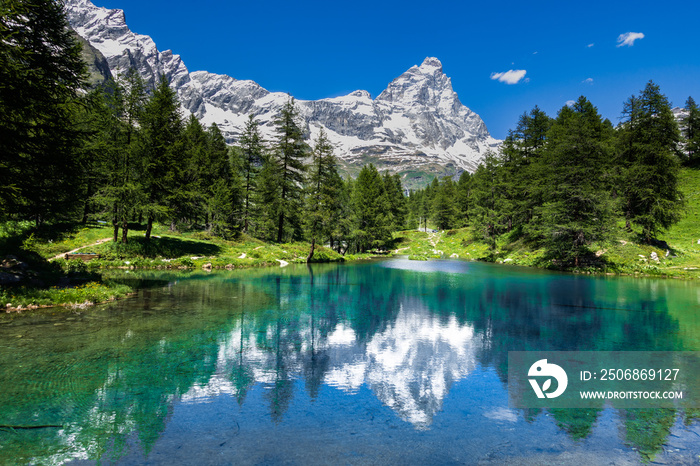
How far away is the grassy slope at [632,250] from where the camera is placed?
108 ft

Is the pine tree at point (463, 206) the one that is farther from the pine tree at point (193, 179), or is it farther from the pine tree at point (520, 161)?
the pine tree at point (193, 179)

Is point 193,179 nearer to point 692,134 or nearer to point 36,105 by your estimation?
point 36,105

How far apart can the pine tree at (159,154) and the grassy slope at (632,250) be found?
3580 cm

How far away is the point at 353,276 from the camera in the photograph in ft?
97.7

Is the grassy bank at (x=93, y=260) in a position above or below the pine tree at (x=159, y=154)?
below

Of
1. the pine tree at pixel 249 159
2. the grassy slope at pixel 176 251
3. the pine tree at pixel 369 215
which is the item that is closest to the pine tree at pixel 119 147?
the grassy slope at pixel 176 251

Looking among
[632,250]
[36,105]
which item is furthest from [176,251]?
[632,250]

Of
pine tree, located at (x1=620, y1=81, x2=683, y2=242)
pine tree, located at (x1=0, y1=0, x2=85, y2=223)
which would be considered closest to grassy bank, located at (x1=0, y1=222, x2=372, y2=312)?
pine tree, located at (x1=0, y1=0, x2=85, y2=223)

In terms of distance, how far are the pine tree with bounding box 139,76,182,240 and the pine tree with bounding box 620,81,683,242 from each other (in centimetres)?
4812

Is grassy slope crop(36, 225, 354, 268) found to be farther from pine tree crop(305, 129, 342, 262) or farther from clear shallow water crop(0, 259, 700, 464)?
clear shallow water crop(0, 259, 700, 464)

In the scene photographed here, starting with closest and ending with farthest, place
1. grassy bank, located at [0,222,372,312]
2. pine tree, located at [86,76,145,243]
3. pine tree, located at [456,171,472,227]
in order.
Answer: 1. grassy bank, located at [0,222,372,312]
2. pine tree, located at [86,76,145,243]
3. pine tree, located at [456,171,472,227]

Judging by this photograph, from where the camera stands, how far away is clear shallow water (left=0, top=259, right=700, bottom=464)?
5.45 metres

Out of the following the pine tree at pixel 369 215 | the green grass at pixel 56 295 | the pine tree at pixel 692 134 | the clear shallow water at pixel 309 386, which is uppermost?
the pine tree at pixel 692 134

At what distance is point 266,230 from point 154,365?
45653 millimetres
